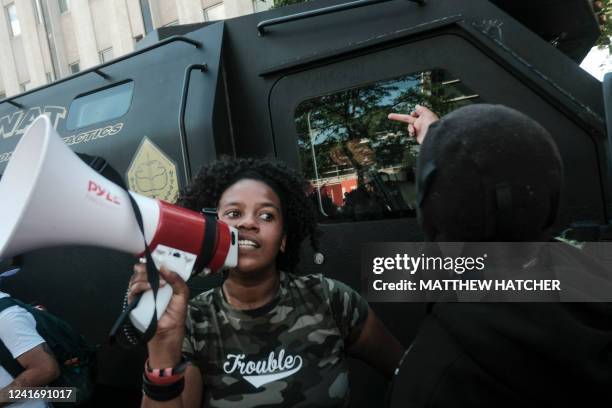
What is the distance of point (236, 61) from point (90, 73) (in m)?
1.10

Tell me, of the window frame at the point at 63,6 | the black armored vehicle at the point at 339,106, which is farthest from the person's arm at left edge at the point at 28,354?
the window frame at the point at 63,6

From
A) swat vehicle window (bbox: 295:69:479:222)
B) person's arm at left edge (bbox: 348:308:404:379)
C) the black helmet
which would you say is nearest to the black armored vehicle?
swat vehicle window (bbox: 295:69:479:222)

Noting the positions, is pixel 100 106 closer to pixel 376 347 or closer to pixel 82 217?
pixel 82 217

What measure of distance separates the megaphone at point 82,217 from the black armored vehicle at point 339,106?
1047mm

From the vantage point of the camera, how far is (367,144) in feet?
7.63

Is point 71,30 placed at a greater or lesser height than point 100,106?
greater

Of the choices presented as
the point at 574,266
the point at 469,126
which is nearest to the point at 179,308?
the point at 469,126

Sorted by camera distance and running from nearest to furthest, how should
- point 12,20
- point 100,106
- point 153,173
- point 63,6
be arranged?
1. point 153,173
2. point 100,106
3. point 63,6
4. point 12,20

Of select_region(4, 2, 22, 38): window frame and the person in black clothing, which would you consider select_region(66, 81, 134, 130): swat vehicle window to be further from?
select_region(4, 2, 22, 38): window frame

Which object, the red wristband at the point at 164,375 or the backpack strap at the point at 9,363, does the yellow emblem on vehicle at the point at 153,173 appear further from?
the red wristband at the point at 164,375

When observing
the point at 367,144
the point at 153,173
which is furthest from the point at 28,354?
the point at 367,144

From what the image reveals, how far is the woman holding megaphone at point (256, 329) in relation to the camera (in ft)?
4.40

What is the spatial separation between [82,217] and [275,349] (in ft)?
2.34

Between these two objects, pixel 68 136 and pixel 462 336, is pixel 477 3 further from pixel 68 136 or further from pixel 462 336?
pixel 68 136
